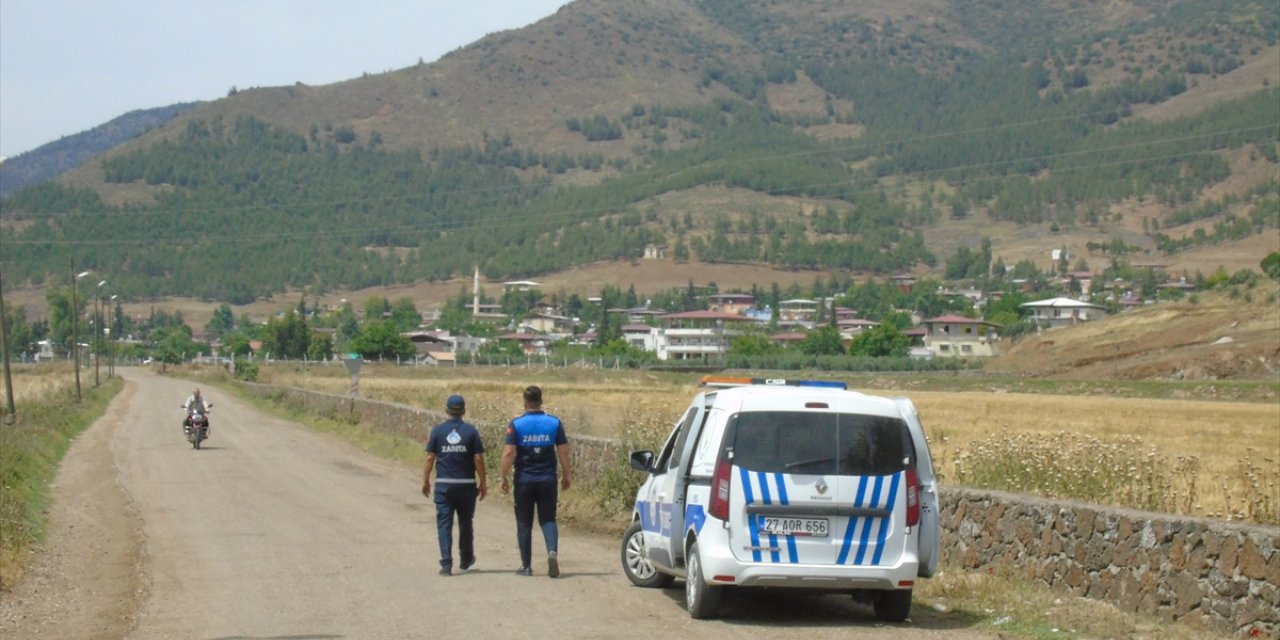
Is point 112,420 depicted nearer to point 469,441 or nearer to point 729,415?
point 469,441

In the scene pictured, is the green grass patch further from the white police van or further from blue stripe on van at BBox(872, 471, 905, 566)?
blue stripe on van at BBox(872, 471, 905, 566)

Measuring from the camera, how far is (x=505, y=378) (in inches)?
3388

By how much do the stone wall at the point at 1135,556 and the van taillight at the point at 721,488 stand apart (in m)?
3.16

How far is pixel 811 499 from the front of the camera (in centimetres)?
1165

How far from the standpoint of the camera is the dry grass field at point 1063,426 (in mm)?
14906

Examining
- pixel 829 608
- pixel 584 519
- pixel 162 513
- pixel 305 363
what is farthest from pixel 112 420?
pixel 305 363

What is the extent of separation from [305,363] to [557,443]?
99.7 meters

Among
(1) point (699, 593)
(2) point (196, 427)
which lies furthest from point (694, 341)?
(1) point (699, 593)

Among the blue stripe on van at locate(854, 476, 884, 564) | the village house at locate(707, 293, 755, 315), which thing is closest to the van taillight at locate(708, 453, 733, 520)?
the blue stripe on van at locate(854, 476, 884, 564)

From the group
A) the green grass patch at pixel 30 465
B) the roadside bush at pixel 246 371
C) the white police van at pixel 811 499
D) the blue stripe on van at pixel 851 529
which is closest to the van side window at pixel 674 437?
the white police van at pixel 811 499

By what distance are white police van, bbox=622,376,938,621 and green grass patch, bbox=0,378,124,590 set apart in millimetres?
6703

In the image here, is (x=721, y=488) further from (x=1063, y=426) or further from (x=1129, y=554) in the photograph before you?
(x=1063, y=426)

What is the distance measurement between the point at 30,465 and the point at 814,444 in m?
18.9

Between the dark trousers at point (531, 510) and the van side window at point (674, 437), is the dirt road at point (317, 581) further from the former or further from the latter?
the van side window at point (674, 437)
